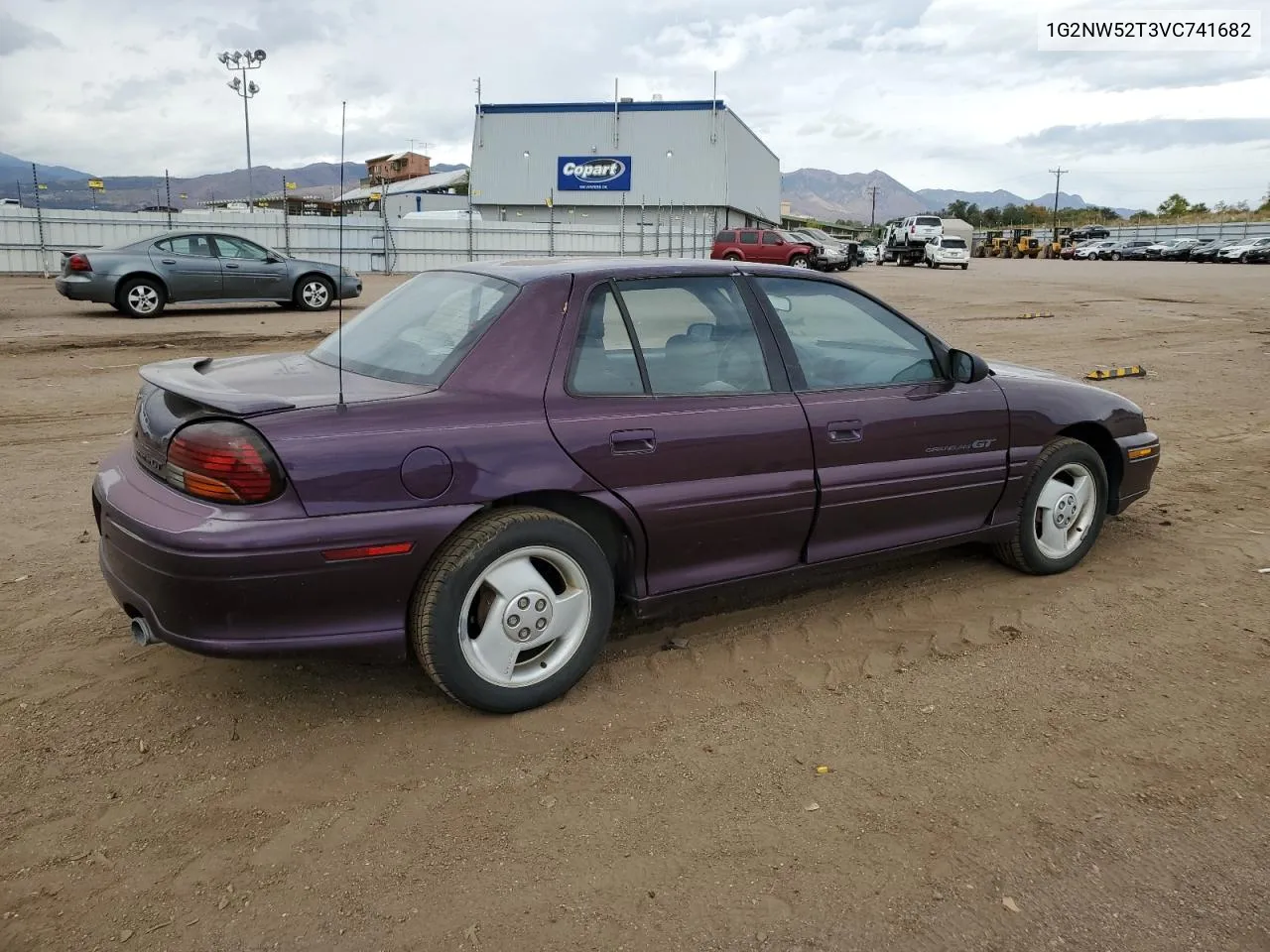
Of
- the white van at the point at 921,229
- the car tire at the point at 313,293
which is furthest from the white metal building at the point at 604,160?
the car tire at the point at 313,293

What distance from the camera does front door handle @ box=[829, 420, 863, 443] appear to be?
12.6 ft

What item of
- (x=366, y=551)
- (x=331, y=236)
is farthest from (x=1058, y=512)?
(x=331, y=236)

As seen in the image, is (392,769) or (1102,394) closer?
(392,769)

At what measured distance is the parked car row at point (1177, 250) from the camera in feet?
150

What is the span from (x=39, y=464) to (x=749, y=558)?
16.8 ft

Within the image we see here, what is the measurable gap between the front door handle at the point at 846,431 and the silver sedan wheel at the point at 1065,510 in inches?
47.0

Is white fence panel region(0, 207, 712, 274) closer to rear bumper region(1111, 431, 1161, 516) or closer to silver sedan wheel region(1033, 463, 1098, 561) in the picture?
rear bumper region(1111, 431, 1161, 516)

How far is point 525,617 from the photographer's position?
325 centimetres

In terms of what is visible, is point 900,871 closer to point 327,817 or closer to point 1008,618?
point 327,817

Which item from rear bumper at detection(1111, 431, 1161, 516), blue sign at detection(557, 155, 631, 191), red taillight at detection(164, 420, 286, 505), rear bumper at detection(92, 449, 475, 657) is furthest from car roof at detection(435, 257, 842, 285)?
blue sign at detection(557, 155, 631, 191)

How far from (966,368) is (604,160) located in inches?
1941

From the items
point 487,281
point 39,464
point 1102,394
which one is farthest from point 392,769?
point 39,464

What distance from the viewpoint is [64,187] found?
29.2 metres

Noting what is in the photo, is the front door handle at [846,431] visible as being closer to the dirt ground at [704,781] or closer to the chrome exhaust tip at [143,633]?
the dirt ground at [704,781]
